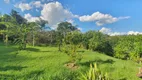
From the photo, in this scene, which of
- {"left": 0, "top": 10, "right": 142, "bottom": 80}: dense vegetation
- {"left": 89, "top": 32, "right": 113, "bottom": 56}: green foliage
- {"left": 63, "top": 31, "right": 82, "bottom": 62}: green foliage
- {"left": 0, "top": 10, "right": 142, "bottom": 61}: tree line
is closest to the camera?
{"left": 63, "top": 31, "right": 82, "bottom": 62}: green foliage

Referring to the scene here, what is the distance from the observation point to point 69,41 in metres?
22.6

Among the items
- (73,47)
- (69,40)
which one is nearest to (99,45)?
(69,40)

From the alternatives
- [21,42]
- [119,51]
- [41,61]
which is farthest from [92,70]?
[119,51]

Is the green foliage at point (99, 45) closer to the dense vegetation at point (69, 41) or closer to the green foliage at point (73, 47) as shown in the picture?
the dense vegetation at point (69, 41)

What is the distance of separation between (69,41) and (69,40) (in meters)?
0.12

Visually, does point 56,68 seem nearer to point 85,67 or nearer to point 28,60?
point 85,67

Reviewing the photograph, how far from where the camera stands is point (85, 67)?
67.6 feet

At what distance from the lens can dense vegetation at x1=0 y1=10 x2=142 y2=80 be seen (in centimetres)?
2316

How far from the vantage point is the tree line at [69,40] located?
2359 centimetres

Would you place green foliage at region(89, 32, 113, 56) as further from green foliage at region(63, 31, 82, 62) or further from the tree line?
green foliage at region(63, 31, 82, 62)

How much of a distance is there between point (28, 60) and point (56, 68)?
14.1 ft

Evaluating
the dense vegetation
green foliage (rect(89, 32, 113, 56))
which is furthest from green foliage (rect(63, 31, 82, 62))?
green foliage (rect(89, 32, 113, 56))

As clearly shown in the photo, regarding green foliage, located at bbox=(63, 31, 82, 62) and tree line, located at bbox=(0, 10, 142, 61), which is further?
tree line, located at bbox=(0, 10, 142, 61)

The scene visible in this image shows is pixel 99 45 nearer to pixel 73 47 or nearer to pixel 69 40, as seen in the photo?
pixel 69 40
